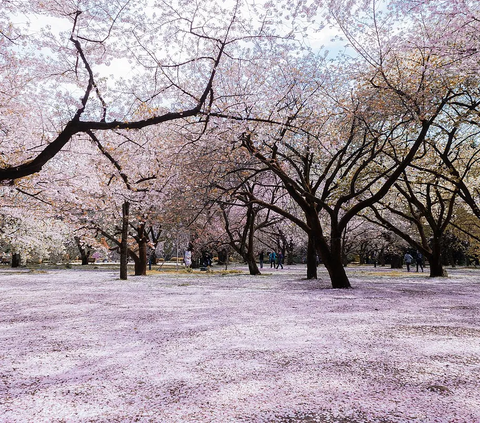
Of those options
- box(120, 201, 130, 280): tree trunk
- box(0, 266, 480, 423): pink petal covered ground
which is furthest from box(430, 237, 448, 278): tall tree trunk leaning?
box(120, 201, 130, 280): tree trunk

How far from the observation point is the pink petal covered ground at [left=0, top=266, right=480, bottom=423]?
10.6 ft

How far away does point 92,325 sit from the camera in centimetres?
724

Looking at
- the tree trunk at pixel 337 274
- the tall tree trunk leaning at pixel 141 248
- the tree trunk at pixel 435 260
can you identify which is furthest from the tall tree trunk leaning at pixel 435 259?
the tall tree trunk leaning at pixel 141 248

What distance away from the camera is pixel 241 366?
448 centimetres

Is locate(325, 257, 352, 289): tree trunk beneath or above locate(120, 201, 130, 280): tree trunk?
beneath

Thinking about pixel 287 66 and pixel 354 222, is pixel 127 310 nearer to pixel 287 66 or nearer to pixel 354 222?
pixel 287 66

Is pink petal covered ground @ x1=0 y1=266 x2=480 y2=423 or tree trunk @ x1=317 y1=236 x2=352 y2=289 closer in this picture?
pink petal covered ground @ x1=0 y1=266 x2=480 y2=423

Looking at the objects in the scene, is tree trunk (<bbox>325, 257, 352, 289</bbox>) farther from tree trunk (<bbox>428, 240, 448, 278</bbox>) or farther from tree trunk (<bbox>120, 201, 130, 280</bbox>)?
tree trunk (<bbox>120, 201, 130, 280</bbox>)

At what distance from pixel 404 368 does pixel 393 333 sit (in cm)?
207

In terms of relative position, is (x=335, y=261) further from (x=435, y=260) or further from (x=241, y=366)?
Result: (x=241, y=366)

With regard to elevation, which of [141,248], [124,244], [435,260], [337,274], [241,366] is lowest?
[241,366]

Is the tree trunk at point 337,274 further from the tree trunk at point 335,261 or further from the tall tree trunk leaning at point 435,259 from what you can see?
the tall tree trunk leaning at point 435,259

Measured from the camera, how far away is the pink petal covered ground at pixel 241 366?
3.23 m

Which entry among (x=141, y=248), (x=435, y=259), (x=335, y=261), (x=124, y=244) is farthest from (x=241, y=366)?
(x=435, y=259)
